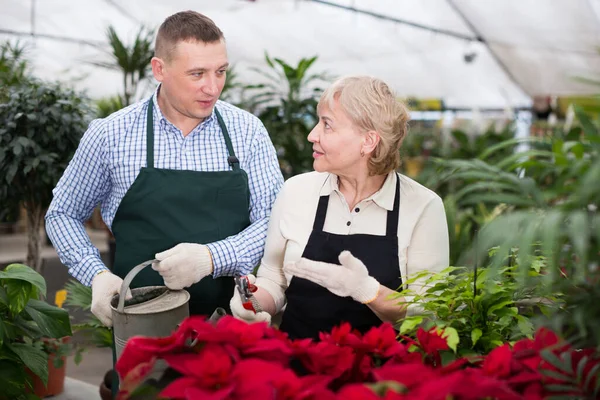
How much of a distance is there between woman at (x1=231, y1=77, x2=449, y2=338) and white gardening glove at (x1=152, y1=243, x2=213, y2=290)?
0.46ft

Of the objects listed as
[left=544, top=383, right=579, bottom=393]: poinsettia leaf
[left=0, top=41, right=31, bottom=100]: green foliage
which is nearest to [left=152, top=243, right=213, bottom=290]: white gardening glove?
[left=544, top=383, right=579, bottom=393]: poinsettia leaf

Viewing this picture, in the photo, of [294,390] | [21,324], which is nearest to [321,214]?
[294,390]

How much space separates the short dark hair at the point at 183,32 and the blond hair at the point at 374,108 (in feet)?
1.25

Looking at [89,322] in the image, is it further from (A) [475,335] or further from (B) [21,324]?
(A) [475,335]

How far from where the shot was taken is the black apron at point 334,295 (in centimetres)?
160

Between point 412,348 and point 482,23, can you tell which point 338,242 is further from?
point 482,23

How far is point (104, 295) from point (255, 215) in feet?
1.64

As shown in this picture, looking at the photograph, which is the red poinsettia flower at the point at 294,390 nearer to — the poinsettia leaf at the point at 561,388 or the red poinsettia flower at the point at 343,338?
the red poinsettia flower at the point at 343,338

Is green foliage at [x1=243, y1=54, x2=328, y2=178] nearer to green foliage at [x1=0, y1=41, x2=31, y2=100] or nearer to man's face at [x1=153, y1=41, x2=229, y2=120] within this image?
green foliage at [x1=0, y1=41, x2=31, y2=100]

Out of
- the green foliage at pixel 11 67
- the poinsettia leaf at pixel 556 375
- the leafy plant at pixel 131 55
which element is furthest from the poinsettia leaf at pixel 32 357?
the leafy plant at pixel 131 55

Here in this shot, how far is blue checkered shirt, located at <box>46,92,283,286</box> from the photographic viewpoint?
6.06 ft

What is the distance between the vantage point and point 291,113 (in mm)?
3887

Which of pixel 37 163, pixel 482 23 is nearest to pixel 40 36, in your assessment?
pixel 482 23

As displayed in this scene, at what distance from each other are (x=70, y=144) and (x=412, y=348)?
2.25 meters
